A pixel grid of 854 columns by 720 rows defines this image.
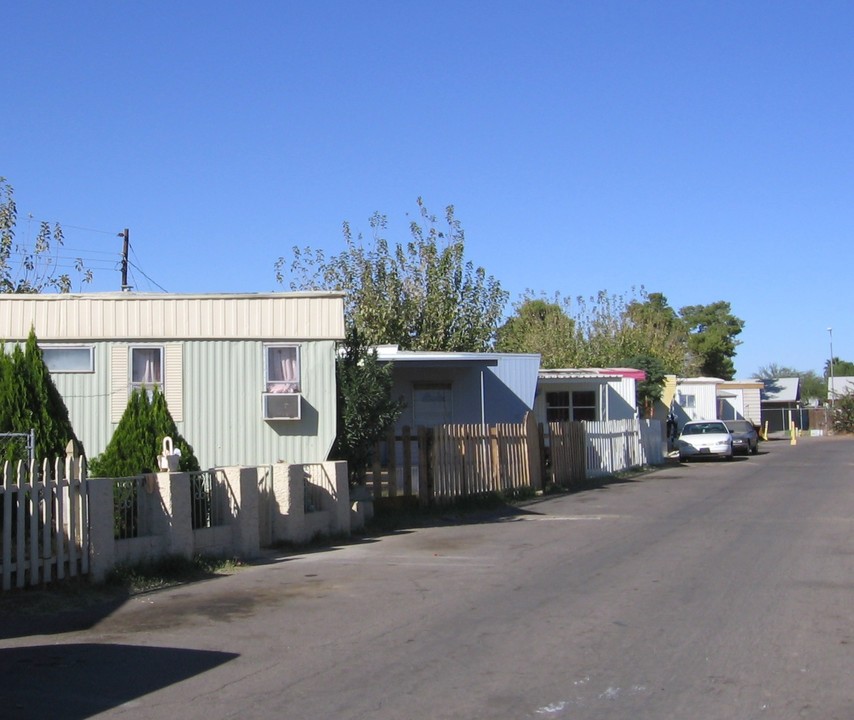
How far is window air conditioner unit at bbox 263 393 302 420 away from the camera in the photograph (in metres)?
15.9

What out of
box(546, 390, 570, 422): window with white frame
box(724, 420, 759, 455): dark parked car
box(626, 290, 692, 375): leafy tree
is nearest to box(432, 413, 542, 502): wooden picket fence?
box(546, 390, 570, 422): window with white frame

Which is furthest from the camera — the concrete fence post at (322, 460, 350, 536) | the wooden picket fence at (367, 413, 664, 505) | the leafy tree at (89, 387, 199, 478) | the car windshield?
the car windshield

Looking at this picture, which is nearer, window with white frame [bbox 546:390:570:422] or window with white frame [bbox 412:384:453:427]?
window with white frame [bbox 412:384:453:427]

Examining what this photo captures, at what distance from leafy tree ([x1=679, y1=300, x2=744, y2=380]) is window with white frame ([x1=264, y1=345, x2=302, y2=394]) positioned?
56.1m

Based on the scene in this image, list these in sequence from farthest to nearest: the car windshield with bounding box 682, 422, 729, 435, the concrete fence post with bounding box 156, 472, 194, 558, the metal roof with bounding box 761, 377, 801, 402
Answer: the metal roof with bounding box 761, 377, 801, 402, the car windshield with bounding box 682, 422, 729, 435, the concrete fence post with bounding box 156, 472, 194, 558

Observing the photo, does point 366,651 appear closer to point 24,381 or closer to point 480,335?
point 24,381

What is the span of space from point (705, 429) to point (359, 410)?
22.0 metres

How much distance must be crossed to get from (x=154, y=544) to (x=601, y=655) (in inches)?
229

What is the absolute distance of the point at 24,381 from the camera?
475 inches

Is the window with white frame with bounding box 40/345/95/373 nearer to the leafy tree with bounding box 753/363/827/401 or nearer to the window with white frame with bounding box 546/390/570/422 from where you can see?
the window with white frame with bounding box 546/390/570/422

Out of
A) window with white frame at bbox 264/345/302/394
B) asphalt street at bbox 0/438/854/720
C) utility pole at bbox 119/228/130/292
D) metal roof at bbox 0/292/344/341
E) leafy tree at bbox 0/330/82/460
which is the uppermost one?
utility pole at bbox 119/228/130/292

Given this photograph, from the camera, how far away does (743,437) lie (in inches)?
1521

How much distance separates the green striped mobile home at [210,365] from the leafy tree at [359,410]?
3.02 feet

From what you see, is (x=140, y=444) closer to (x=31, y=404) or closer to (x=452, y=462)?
(x=31, y=404)
